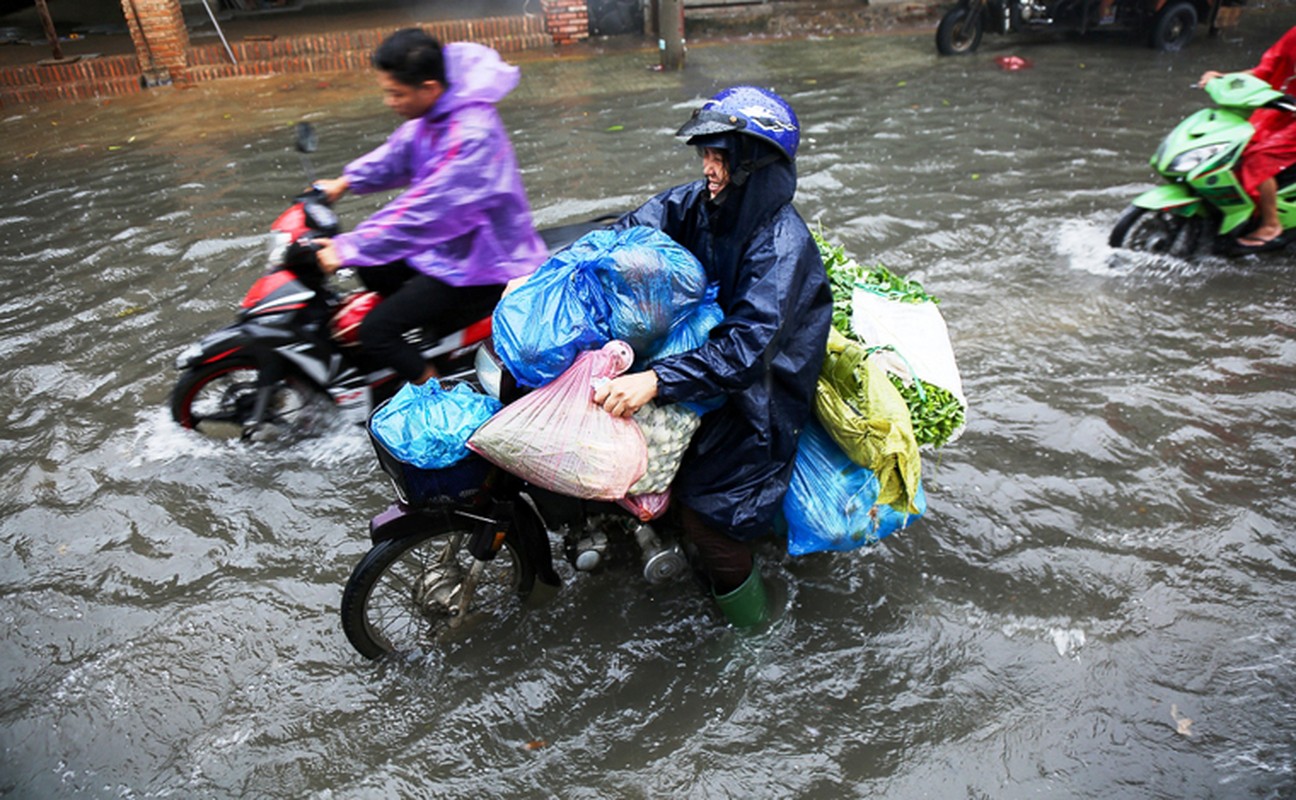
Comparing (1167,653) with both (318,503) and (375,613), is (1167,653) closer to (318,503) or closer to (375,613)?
(375,613)

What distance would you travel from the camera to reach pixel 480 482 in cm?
273

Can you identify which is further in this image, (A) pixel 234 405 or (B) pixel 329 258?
(A) pixel 234 405

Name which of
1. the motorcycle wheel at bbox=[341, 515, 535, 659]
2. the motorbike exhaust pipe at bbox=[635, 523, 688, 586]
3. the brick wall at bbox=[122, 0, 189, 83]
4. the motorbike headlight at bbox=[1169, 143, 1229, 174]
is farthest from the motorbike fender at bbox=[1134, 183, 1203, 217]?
the brick wall at bbox=[122, 0, 189, 83]

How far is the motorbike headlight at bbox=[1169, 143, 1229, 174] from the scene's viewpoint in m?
5.20

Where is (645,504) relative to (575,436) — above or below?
below

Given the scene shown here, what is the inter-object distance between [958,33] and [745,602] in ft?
32.3

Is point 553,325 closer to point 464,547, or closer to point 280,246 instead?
point 464,547

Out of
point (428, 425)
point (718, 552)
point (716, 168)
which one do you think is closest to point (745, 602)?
point (718, 552)

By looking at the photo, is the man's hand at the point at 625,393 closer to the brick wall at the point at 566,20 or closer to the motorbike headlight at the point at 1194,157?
the motorbike headlight at the point at 1194,157

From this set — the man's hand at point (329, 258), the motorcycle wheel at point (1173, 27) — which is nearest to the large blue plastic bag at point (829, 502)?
the man's hand at point (329, 258)

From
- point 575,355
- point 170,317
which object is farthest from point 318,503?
point 170,317

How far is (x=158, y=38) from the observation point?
9992mm

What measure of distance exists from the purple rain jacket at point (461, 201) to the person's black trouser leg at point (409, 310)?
119 millimetres

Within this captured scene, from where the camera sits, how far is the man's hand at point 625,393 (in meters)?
2.39
